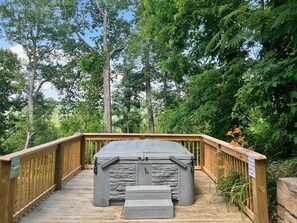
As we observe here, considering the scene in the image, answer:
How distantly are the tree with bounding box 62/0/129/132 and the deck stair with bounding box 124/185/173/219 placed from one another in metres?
13.6

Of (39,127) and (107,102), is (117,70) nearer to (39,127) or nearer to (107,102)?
(107,102)

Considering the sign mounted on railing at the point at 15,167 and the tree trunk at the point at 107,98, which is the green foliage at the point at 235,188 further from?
the tree trunk at the point at 107,98

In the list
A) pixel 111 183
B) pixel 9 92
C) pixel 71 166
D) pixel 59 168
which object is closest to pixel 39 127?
pixel 9 92

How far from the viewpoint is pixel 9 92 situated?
62.7ft

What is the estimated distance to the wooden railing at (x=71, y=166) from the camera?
101 inches

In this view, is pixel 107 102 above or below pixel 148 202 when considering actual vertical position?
above

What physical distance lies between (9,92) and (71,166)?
660 inches

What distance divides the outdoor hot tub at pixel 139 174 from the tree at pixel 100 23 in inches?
523

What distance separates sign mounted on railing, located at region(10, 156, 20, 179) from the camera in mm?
2619

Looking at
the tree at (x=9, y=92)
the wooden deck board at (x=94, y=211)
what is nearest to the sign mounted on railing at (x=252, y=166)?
the wooden deck board at (x=94, y=211)

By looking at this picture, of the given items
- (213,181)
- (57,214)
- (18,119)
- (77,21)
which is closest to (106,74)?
(77,21)

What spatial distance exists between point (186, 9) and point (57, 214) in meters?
4.72

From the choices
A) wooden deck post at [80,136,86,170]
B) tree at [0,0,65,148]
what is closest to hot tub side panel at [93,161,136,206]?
wooden deck post at [80,136,86,170]

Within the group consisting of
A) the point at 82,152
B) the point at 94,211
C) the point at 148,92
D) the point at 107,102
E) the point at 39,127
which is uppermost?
the point at 148,92
